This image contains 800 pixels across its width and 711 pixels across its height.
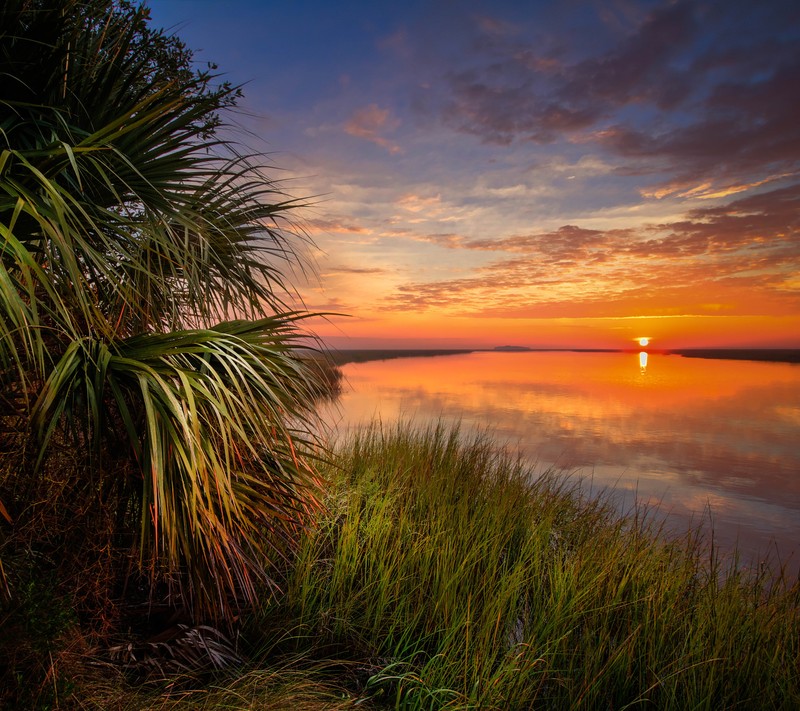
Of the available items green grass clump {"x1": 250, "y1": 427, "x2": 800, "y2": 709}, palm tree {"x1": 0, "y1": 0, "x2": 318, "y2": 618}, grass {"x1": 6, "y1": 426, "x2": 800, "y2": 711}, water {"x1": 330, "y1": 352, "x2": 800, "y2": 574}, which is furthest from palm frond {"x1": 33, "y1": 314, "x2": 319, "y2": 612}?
water {"x1": 330, "y1": 352, "x2": 800, "y2": 574}

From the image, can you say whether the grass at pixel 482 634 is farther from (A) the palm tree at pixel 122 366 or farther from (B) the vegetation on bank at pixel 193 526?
(A) the palm tree at pixel 122 366

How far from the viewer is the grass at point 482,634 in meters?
2.41

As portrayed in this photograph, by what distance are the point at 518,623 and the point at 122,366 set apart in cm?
293

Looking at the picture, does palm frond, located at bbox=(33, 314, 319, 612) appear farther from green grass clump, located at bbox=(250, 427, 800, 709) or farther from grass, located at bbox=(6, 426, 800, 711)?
green grass clump, located at bbox=(250, 427, 800, 709)

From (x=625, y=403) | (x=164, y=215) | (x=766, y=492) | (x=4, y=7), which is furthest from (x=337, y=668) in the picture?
(x=625, y=403)

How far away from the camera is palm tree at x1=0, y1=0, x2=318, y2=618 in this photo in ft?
6.70

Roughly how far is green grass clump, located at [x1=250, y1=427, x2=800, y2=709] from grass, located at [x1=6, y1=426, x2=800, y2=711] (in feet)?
0.04

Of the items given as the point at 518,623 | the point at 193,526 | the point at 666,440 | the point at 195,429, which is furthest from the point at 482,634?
the point at 666,440

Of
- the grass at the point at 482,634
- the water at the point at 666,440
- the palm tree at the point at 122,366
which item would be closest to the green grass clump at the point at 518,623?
the grass at the point at 482,634

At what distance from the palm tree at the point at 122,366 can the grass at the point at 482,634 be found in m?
0.40

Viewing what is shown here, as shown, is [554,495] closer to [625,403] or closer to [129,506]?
[129,506]

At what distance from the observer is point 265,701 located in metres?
2.19

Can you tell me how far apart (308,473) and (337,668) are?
1.11 metres

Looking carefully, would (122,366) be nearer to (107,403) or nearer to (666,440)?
(107,403)
